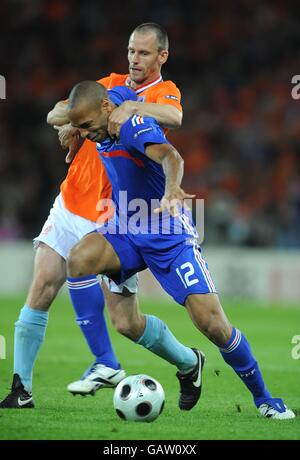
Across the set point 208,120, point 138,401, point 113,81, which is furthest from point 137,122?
point 208,120

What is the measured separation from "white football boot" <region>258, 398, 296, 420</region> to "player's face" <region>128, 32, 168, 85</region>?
2134 millimetres

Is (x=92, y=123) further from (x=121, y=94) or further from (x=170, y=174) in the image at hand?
(x=170, y=174)

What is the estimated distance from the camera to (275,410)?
5156mm

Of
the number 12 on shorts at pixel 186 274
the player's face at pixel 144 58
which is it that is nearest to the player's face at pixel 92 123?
the player's face at pixel 144 58

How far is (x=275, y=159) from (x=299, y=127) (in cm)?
75

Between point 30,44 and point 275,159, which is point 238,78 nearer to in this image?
point 275,159

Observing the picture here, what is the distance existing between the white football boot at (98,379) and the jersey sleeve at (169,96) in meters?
1.60

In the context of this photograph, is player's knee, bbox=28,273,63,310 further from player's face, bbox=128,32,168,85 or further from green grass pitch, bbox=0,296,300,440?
player's face, bbox=128,32,168,85

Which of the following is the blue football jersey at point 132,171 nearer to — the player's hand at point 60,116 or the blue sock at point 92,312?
the player's hand at point 60,116

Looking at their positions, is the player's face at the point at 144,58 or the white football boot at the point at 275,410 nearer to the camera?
the white football boot at the point at 275,410

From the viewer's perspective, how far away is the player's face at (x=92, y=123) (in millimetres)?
4988

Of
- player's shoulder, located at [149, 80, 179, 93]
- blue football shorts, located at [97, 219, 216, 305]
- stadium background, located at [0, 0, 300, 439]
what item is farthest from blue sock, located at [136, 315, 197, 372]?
stadium background, located at [0, 0, 300, 439]

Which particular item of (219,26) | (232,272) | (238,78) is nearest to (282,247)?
(232,272)

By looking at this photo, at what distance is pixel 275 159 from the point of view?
1537cm
